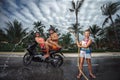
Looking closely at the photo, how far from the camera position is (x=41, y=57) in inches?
96.9

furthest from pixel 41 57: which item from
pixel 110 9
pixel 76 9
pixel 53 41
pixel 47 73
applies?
pixel 110 9

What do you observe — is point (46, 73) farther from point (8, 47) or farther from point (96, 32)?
point (96, 32)

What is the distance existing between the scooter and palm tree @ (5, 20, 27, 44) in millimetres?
180

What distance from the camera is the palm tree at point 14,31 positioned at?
80.5 inches

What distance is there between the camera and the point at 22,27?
220 cm

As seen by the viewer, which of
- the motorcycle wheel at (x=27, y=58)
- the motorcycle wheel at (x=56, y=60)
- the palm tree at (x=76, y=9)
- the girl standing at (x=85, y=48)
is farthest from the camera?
the motorcycle wheel at (x=56, y=60)

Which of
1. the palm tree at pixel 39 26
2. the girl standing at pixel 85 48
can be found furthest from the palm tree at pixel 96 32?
the palm tree at pixel 39 26

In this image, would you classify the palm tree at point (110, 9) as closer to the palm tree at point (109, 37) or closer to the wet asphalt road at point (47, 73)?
the palm tree at point (109, 37)

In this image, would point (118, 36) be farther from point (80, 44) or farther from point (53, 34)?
point (53, 34)

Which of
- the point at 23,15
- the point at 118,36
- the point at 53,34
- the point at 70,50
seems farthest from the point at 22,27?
the point at 118,36

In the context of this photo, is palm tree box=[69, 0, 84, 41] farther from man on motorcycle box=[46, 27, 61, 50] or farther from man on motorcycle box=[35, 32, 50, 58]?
man on motorcycle box=[35, 32, 50, 58]

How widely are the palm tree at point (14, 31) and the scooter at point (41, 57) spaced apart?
18cm

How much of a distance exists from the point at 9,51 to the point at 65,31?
0.59 metres

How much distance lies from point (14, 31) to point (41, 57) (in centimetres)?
53
